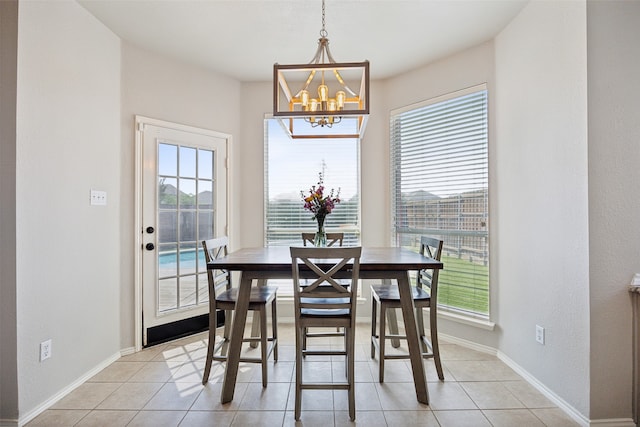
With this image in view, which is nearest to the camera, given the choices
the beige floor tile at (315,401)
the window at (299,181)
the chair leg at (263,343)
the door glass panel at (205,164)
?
the beige floor tile at (315,401)

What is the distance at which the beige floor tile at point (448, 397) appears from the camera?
82.3 inches

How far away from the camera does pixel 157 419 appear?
1969 mm

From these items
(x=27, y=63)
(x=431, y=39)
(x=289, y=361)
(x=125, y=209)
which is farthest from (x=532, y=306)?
(x=27, y=63)

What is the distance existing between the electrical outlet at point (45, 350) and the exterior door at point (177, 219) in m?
0.90

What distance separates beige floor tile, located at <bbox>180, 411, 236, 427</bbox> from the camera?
75.1 inches

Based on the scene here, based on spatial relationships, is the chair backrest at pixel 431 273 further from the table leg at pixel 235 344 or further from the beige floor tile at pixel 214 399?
the beige floor tile at pixel 214 399

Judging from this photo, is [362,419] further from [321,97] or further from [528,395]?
[321,97]

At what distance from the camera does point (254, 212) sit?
3.82 meters

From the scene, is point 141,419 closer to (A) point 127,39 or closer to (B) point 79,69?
(B) point 79,69

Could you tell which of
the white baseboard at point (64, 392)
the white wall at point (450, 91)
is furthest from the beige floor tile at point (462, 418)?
the white baseboard at point (64, 392)

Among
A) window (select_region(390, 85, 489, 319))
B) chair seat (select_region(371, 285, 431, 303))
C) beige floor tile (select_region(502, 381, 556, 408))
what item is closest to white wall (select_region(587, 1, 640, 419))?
beige floor tile (select_region(502, 381, 556, 408))

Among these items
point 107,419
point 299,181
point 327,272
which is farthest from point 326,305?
point 299,181

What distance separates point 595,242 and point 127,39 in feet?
12.5

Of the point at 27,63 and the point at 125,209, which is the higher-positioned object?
the point at 27,63
